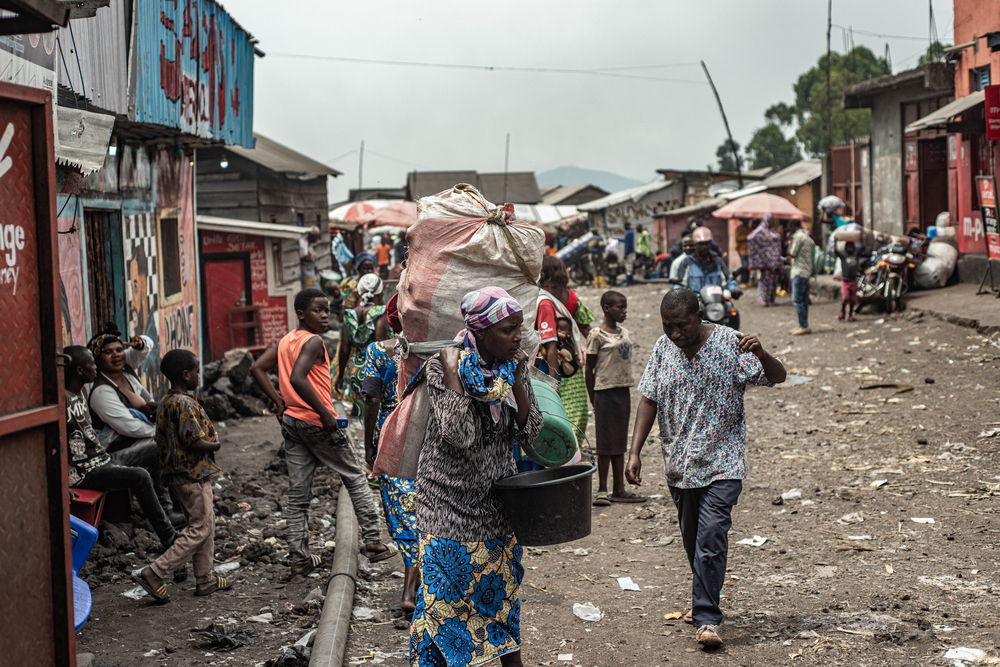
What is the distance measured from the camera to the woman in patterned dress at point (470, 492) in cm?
404

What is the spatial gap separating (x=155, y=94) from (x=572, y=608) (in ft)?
19.8

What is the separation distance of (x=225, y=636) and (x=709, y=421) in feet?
8.85

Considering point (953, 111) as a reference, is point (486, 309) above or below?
below

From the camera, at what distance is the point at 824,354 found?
14891 mm

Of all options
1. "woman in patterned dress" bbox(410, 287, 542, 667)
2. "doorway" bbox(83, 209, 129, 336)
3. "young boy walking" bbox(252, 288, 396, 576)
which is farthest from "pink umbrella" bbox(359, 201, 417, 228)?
"woman in patterned dress" bbox(410, 287, 542, 667)

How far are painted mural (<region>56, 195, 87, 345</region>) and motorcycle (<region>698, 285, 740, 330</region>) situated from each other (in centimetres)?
570

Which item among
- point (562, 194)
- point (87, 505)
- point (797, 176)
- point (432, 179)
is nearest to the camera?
point (87, 505)

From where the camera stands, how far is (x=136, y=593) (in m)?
6.48

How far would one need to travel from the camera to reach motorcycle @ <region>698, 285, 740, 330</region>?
1074 cm

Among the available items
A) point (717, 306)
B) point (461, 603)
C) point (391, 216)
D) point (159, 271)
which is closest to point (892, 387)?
point (717, 306)

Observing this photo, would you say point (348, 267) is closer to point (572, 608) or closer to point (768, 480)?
point (768, 480)

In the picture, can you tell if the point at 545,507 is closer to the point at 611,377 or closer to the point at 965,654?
the point at 965,654

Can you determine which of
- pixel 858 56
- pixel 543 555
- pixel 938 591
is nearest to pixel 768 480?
pixel 543 555

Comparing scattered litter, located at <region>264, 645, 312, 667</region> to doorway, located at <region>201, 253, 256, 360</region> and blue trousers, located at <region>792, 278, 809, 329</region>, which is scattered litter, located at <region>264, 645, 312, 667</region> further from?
blue trousers, located at <region>792, 278, 809, 329</region>
